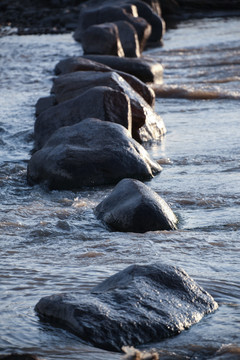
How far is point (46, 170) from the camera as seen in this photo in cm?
632

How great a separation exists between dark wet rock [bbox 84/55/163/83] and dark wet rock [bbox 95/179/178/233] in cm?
688

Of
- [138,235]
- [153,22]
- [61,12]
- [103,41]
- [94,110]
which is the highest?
[94,110]

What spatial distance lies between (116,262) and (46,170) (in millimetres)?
2144

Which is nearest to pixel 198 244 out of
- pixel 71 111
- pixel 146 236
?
pixel 146 236

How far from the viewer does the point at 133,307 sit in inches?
132

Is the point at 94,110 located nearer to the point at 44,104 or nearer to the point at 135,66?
the point at 44,104

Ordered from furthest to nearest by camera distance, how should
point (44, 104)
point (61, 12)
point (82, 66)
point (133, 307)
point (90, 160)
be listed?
point (61, 12) < point (82, 66) < point (44, 104) < point (90, 160) < point (133, 307)

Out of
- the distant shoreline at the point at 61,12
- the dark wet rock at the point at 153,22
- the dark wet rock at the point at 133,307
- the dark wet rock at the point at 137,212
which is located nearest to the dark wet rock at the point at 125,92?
the dark wet rock at the point at 137,212

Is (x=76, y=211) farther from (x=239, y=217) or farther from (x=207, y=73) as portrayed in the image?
A: (x=207, y=73)

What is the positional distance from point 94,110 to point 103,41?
752 cm

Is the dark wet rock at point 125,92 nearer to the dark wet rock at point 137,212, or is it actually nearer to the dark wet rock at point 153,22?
the dark wet rock at point 137,212

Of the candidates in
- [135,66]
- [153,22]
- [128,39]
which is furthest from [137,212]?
[153,22]

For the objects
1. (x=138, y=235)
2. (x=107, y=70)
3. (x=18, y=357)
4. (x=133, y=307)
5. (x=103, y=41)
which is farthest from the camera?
(x=103, y=41)

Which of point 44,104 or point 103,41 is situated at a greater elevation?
point 44,104
